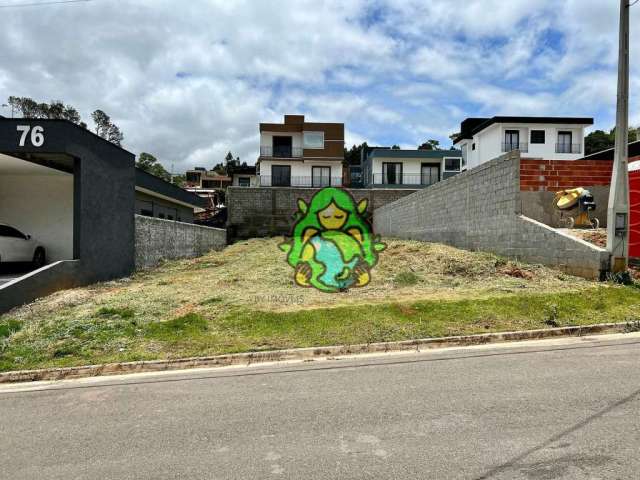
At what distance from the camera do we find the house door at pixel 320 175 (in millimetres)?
47406

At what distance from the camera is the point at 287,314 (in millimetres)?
8414

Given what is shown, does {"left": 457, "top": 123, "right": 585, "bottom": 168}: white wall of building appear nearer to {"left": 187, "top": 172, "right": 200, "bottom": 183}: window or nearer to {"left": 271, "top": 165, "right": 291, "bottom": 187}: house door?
{"left": 271, "top": 165, "right": 291, "bottom": 187}: house door

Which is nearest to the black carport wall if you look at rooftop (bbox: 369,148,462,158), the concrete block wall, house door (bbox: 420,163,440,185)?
the concrete block wall

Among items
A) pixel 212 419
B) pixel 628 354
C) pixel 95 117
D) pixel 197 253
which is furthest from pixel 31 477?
pixel 95 117

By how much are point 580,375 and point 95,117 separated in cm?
7062

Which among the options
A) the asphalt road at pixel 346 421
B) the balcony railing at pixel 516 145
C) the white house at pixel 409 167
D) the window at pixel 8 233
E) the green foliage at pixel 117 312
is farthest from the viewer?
the white house at pixel 409 167

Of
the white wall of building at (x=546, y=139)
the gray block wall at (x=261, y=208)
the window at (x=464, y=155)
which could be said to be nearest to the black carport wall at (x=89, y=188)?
the gray block wall at (x=261, y=208)

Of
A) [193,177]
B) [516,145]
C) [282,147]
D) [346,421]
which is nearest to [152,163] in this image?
[193,177]

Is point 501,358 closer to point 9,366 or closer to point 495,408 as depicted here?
point 495,408

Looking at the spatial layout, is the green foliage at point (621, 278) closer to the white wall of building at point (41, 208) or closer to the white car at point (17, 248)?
the white car at point (17, 248)

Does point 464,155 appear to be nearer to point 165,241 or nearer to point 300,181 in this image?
point 300,181

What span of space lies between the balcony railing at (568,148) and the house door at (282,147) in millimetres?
26867

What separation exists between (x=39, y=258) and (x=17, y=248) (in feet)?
5.20

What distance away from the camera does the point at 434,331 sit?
24.3ft
